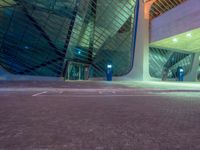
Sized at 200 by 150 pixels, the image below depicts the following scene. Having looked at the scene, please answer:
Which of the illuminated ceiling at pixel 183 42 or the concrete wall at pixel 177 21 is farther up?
the concrete wall at pixel 177 21

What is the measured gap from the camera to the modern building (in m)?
19.4

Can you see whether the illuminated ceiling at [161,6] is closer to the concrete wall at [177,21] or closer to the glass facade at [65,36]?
the concrete wall at [177,21]

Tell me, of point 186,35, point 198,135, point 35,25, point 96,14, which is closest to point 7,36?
point 35,25

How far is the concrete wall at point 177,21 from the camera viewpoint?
57.4ft

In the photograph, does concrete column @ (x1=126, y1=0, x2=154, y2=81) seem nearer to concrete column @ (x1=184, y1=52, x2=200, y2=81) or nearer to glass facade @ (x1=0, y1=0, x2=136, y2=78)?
glass facade @ (x1=0, y1=0, x2=136, y2=78)

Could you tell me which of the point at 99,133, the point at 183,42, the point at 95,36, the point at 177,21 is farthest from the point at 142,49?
the point at 99,133

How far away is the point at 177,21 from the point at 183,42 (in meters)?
4.92

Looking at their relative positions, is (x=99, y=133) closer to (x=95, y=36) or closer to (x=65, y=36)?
(x=65, y=36)

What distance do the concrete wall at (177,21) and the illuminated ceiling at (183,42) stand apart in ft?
2.14

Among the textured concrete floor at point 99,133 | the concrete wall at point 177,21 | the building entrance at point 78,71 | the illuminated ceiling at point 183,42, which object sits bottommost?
the textured concrete floor at point 99,133

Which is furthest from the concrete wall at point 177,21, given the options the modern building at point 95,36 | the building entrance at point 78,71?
the building entrance at point 78,71

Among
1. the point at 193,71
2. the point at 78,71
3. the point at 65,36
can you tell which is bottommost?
the point at 78,71

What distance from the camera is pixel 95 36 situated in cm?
2400

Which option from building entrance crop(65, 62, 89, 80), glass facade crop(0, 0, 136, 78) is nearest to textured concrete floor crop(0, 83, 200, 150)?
glass facade crop(0, 0, 136, 78)
